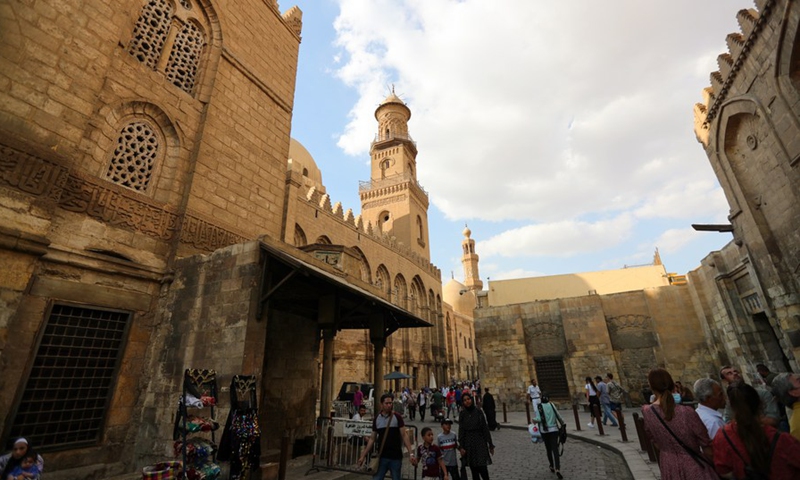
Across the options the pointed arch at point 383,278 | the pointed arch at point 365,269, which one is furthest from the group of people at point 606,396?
the pointed arch at point 383,278

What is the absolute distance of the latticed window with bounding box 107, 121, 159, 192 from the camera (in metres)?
6.72

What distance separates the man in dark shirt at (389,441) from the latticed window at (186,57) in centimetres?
819

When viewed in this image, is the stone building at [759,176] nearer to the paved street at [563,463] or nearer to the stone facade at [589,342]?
the stone facade at [589,342]

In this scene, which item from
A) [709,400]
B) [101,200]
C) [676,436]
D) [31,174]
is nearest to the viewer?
[676,436]

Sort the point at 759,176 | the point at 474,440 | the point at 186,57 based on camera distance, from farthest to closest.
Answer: the point at 759,176 → the point at 186,57 → the point at 474,440

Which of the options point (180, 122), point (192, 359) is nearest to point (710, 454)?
point (192, 359)

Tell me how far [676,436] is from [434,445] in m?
2.55

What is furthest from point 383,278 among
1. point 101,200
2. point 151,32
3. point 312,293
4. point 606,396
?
point 101,200

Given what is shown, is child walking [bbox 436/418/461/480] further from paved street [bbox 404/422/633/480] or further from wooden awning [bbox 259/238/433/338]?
wooden awning [bbox 259/238/433/338]

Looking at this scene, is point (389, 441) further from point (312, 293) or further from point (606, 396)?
point (606, 396)

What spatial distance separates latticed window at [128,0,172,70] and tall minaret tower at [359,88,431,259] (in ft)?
76.1

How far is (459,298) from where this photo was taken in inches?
1757

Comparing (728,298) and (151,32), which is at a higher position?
(151,32)

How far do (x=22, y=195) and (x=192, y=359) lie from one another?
3.34 m
